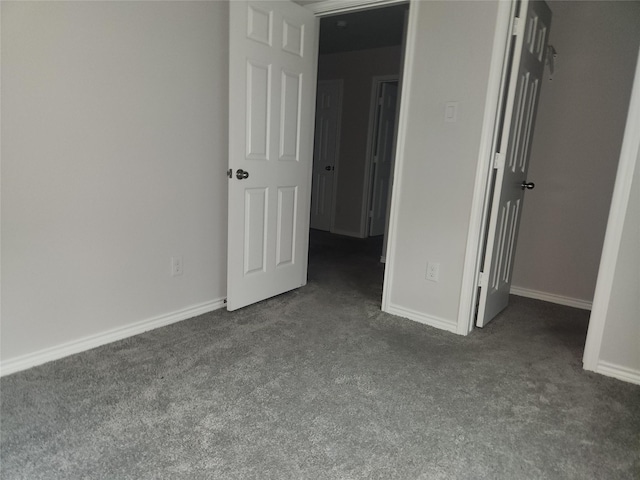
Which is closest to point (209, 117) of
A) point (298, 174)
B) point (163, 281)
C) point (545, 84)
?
point (298, 174)

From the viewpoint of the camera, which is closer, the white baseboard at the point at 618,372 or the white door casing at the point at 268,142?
the white baseboard at the point at 618,372

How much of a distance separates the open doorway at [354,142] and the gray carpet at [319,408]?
243 cm

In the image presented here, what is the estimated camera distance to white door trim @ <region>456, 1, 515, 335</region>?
86.8 inches

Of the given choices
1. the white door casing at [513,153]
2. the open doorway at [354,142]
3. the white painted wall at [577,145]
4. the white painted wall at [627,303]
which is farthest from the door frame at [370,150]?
the white painted wall at [627,303]

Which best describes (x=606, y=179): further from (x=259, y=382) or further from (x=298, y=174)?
(x=259, y=382)

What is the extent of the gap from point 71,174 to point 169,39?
88 cm

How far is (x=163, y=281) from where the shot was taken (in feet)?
7.97

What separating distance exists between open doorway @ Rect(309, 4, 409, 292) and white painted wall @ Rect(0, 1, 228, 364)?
7.80 feet

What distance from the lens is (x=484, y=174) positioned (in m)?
2.35

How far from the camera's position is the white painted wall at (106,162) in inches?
69.4

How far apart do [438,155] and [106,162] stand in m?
1.82

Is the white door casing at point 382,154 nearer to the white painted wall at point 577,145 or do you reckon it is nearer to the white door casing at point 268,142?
the white painted wall at point 577,145

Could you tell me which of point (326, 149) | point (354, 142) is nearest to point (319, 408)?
point (354, 142)

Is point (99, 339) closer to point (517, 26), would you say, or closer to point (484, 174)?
point (484, 174)
